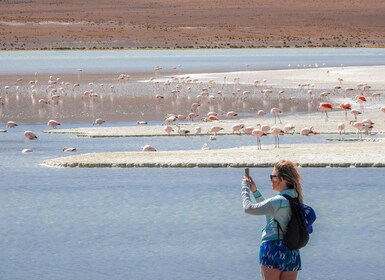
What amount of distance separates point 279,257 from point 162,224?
629 cm

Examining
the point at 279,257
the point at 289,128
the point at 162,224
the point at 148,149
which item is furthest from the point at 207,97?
the point at 279,257

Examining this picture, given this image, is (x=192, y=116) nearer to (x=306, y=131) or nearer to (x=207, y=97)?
(x=306, y=131)

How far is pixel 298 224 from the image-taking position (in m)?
7.19

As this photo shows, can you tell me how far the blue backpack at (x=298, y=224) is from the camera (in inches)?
282

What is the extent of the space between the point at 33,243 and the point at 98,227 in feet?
3.50

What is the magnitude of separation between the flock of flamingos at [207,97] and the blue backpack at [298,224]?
484 inches

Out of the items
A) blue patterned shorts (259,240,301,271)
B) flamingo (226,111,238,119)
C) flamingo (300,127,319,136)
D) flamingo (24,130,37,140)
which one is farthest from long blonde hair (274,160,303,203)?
flamingo (226,111,238,119)

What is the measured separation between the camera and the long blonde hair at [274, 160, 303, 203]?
23.1 feet

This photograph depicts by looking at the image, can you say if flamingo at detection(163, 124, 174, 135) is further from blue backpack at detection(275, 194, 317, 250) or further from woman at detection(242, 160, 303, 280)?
blue backpack at detection(275, 194, 317, 250)

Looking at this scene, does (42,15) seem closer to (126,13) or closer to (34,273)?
(126,13)

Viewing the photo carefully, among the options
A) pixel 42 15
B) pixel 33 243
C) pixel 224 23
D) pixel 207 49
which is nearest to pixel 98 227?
pixel 33 243

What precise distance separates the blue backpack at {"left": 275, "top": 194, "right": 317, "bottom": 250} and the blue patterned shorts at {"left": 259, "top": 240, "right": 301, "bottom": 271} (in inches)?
2.7

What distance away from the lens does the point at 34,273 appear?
11086 millimetres

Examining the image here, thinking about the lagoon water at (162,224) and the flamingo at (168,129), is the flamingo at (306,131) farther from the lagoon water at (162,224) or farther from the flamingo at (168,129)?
the lagoon water at (162,224)
